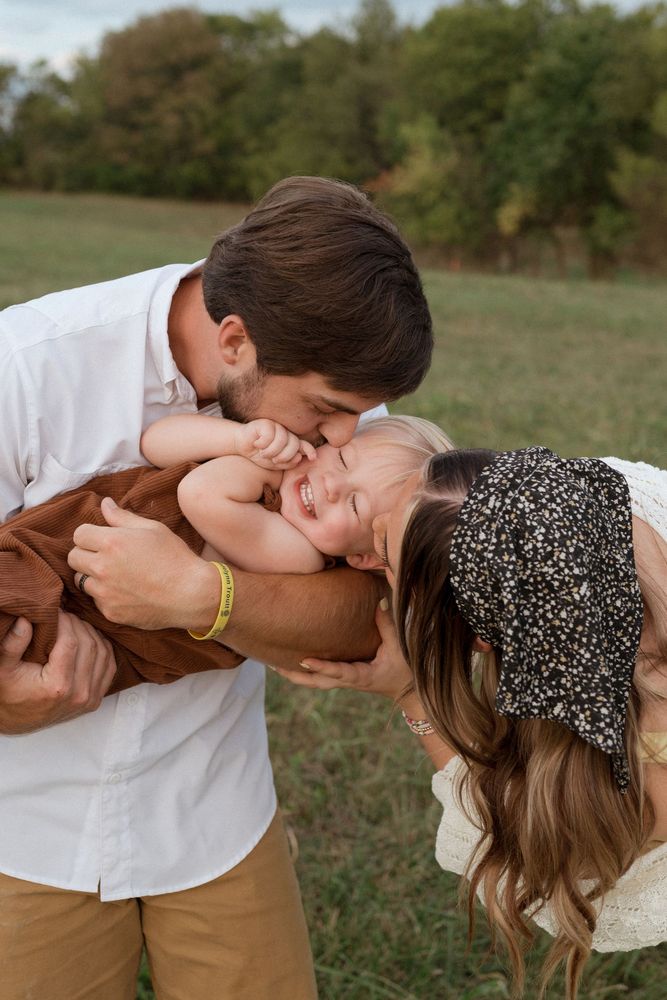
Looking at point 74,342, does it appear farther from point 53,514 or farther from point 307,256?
point 307,256

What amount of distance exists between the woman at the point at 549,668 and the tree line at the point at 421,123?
35546 mm

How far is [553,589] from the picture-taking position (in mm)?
1715

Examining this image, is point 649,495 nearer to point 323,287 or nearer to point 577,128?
point 323,287

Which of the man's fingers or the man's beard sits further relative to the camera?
the man's beard

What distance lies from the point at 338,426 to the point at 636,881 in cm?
130

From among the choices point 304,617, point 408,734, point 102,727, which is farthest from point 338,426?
point 408,734

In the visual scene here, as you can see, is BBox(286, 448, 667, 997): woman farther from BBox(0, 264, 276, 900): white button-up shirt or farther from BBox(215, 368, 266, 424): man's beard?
BBox(0, 264, 276, 900): white button-up shirt

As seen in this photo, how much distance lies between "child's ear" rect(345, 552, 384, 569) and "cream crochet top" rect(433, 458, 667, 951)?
55 cm

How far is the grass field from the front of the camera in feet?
10.6

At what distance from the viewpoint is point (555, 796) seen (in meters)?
1.92

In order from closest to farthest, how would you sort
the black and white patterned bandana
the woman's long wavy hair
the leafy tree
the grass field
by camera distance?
the black and white patterned bandana → the woman's long wavy hair → the grass field → the leafy tree

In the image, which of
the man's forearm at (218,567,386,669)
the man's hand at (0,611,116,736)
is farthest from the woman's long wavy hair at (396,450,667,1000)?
the man's hand at (0,611,116,736)

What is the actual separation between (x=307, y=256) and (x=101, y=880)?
1516 millimetres

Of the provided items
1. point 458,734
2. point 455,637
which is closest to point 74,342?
point 455,637
